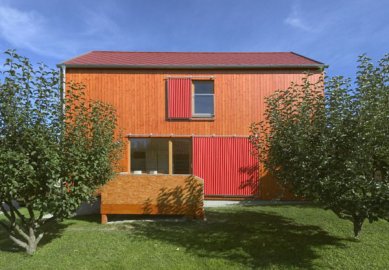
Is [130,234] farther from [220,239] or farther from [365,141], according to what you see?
[365,141]

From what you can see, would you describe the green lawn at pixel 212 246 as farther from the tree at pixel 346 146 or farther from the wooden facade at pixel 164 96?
the wooden facade at pixel 164 96

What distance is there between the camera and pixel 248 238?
8.33m

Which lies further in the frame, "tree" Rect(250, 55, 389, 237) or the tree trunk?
the tree trunk

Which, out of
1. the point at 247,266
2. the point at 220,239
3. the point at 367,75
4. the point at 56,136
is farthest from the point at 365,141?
the point at 56,136

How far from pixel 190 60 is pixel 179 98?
89.6 inches

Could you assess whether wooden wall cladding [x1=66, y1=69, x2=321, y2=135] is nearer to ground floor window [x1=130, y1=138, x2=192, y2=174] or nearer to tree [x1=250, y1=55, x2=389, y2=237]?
ground floor window [x1=130, y1=138, x2=192, y2=174]

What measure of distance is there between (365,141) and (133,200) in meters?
7.28

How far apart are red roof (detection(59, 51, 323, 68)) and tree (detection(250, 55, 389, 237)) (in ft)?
25.4

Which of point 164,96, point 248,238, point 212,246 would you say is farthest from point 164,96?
point 212,246

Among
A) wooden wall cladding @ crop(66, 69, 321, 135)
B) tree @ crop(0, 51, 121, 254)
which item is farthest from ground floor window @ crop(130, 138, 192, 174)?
tree @ crop(0, 51, 121, 254)

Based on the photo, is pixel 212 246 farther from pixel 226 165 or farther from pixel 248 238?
pixel 226 165

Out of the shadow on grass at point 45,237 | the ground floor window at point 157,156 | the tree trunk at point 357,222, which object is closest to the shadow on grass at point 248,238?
the tree trunk at point 357,222

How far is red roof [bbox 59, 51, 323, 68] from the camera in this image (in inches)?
567

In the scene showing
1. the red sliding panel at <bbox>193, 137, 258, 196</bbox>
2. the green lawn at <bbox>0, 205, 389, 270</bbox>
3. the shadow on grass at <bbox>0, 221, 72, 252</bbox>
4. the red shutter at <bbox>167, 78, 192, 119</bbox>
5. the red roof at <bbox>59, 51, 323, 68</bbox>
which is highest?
the red roof at <bbox>59, 51, 323, 68</bbox>
